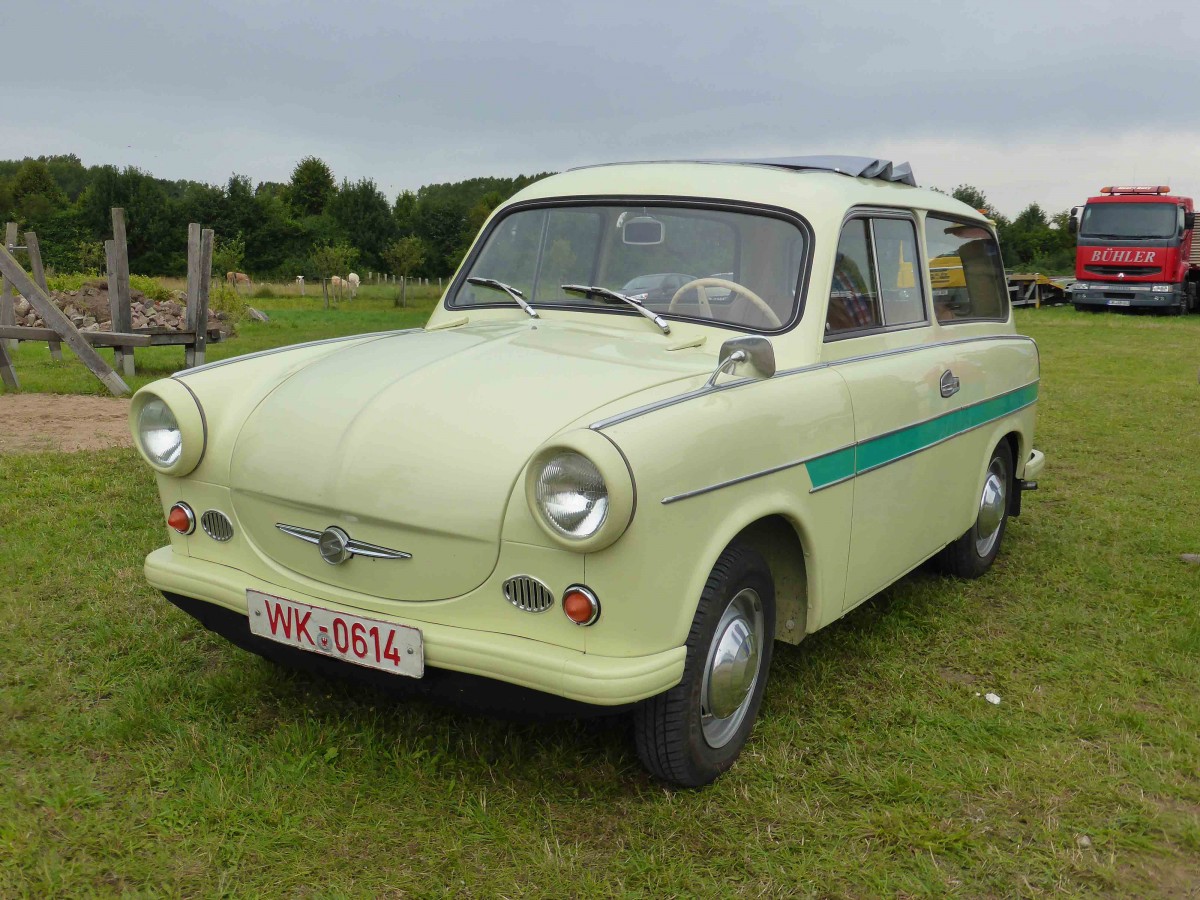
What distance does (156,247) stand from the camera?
172 ft

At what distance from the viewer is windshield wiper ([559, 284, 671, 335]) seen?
11.6 ft

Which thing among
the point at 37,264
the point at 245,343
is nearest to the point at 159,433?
the point at 37,264

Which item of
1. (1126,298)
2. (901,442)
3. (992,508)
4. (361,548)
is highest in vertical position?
(1126,298)

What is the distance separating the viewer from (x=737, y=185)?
3.83 meters

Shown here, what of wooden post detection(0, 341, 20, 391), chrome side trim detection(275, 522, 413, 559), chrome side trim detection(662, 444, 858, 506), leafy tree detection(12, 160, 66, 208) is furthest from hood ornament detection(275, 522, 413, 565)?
leafy tree detection(12, 160, 66, 208)

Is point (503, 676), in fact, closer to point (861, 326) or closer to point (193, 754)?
point (193, 754)

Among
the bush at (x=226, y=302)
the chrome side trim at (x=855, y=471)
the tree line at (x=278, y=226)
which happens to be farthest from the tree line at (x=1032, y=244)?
the chrome side trim at (x=855, y=471)

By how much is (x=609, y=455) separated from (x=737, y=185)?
177cm

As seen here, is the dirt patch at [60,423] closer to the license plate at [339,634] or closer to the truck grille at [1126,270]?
the license plate at [339,634]

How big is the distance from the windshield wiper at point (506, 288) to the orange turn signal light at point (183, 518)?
4.64ft

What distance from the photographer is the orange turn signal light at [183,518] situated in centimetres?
312

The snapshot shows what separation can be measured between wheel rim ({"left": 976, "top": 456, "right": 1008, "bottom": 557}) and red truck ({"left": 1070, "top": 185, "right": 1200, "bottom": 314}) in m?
21.2

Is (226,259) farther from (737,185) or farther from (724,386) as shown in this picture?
(724,386)

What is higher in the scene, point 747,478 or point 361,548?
point 747,478
